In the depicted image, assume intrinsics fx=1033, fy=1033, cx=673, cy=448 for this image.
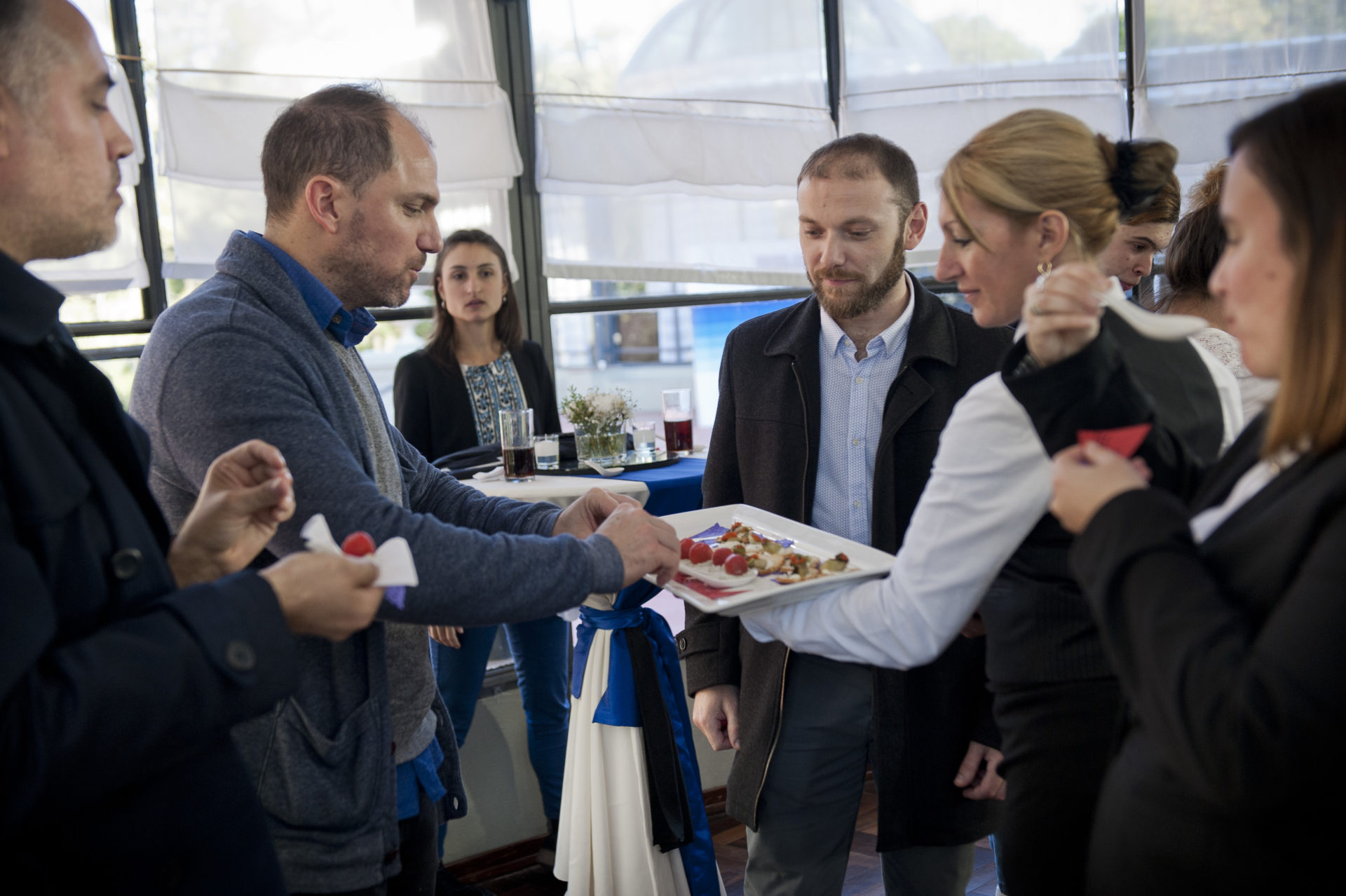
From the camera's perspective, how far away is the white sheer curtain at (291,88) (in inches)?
138

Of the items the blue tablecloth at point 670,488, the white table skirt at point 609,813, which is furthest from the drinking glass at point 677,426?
the white table skirt at point 609,813

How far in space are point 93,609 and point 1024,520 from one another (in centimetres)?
101

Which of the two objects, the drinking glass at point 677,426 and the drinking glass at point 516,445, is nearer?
the drinking glass at point 516,445

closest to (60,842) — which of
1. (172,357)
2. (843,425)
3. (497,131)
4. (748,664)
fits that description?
(172,357)

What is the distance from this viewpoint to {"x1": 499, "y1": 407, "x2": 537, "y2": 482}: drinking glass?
2998 mm

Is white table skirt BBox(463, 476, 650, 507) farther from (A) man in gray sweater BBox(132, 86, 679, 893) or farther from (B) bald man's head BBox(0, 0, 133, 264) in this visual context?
(B) bald man's head BBox(0, 0, 133, 264)

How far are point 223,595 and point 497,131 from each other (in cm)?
332

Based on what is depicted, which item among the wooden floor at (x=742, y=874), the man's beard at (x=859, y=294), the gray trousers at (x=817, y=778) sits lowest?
the wooden floor at (x=742, y=874)

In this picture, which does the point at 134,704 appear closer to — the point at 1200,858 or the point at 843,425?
the point at 1200,858

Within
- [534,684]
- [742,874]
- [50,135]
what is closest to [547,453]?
[534,684]

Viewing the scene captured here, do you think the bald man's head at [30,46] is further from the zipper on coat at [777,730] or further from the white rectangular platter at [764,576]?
the zipper on coat at [777,730]

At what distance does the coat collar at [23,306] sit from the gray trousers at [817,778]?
1.28 meters

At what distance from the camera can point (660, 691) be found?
7.47ft

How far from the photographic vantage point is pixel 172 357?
1336mm
